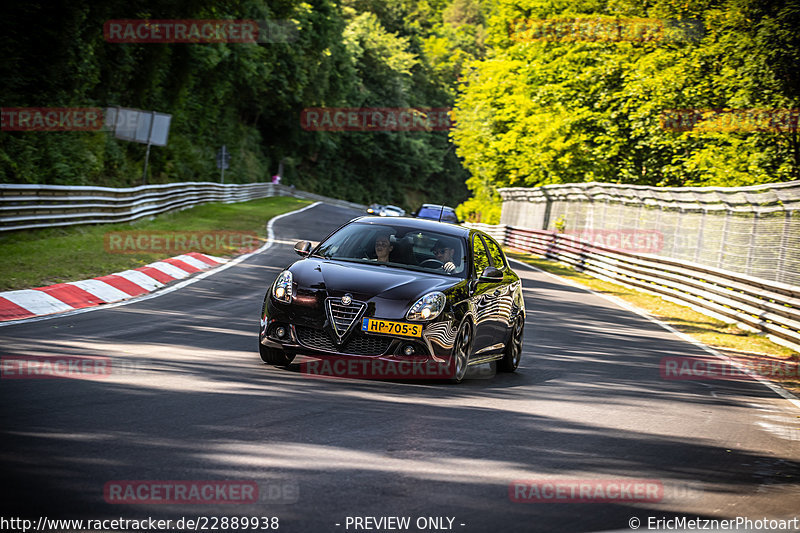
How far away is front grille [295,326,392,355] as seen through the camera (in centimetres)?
840

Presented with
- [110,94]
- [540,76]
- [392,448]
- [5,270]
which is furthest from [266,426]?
[540,76]

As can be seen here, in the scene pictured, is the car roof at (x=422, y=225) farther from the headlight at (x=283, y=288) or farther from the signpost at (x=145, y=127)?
the signpost at (x=145, y=127)

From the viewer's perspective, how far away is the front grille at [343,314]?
8.40 m

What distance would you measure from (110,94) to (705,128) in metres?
21.9

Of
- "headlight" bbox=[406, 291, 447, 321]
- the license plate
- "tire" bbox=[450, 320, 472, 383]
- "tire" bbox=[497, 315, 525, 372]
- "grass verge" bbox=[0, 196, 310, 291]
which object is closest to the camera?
the license plate

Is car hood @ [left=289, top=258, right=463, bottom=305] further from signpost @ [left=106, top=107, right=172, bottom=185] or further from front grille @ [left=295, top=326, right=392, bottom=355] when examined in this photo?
signpost @ [left=106, top=107, right=172, bottom=185]

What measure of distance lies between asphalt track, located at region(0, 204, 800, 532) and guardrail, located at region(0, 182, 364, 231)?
8.47 m

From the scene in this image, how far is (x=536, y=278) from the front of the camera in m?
26.7

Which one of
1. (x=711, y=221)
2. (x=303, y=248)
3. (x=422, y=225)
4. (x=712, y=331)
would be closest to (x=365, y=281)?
(x=303, y=248)

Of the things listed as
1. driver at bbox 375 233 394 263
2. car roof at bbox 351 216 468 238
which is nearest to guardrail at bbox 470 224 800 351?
car roof at bbox 351 216 468 238

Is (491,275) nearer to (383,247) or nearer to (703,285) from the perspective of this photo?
(383,247)

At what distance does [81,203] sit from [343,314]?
16447mm

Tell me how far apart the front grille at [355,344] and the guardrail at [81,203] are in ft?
37.9

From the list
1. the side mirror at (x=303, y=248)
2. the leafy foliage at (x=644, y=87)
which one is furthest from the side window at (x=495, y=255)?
the leafy foliage at (x=644, y=87)
